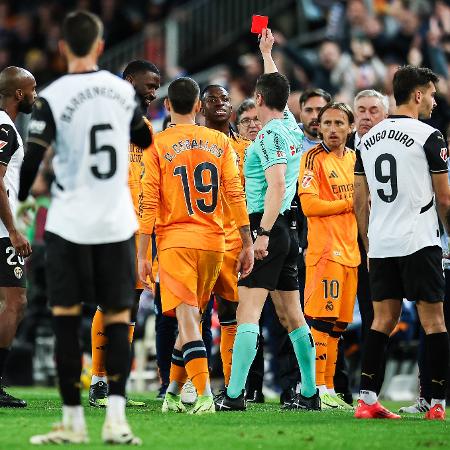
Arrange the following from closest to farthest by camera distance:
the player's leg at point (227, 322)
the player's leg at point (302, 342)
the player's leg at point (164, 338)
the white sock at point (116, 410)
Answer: the white sock at point (116, 410) → the player's leg at point (302, 342) → the player's leg at point (227, 322) → the player's leg at point (164, 338)

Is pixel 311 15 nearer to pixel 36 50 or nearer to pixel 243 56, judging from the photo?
pixel 243 56

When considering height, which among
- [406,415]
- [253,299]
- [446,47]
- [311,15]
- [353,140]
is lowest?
[406,415]

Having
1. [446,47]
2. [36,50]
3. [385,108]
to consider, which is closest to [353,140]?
[385,108]

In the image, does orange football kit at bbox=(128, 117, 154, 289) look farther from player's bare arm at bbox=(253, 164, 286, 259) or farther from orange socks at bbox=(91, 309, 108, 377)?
player's bare arm at bbox=(253, 164, 286, 259)

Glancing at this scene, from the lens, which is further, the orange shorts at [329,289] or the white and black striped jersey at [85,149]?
the orange shorts at [329,289]

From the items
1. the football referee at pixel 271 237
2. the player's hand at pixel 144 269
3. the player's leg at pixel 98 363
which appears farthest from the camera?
the player's leg at pixel 98 363

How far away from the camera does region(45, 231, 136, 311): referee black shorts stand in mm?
6688

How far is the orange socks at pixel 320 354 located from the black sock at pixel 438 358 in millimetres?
1633

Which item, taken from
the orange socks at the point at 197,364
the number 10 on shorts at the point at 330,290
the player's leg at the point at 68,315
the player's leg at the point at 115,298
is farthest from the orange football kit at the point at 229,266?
the player's leg at the point at 68,315

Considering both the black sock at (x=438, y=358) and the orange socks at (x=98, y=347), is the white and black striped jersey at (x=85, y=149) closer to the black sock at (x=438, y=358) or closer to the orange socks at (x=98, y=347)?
the black sock at (x=438, y=358)

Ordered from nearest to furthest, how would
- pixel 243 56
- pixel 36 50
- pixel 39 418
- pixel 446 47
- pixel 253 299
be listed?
1. pixel 39 418
2. pixel 253 299
3. pixel 446 47
4. pixel 243 56
5. pixel 36 50

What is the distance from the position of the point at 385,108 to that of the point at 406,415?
3019mm

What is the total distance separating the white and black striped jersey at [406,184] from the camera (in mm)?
8344

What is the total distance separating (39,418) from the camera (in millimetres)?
8211
